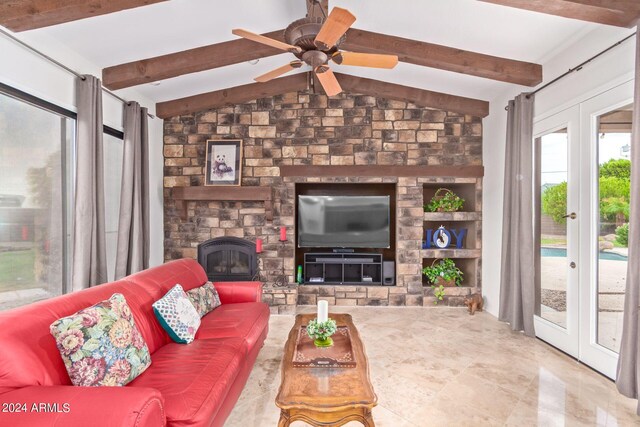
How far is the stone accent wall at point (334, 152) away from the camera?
194 inches

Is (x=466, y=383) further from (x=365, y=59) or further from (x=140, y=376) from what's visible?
(x=365, y=59)

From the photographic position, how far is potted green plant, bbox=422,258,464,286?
4.92m

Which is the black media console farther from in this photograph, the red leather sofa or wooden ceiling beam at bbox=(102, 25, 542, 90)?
wooden ceiling beam at bbox=(102, 25, 542, 90)

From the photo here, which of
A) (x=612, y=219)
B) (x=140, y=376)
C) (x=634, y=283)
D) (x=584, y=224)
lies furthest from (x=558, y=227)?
(x=140, y=376)

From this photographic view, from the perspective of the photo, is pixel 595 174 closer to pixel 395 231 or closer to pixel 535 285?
pixel 535 285

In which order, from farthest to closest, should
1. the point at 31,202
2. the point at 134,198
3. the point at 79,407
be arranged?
the point at 134,198, the point at 31,202, the point at 79,407

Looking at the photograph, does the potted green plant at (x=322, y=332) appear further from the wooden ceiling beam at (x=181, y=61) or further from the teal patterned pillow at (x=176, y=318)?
the wooden ceiling beam at (x=181, y=61)

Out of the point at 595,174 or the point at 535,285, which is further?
the point at 535,285

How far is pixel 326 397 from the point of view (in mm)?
1645

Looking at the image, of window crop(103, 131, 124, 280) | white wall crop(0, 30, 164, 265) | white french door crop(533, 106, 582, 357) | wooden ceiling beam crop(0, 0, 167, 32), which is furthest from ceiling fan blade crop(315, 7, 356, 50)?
window crop(103, 131, 124, 280)

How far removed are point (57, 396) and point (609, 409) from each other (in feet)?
10.3

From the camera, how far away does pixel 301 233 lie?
5.03 m

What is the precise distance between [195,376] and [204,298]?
1227 mm

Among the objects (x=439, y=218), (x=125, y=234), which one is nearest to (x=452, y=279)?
(x=439, y=218)
